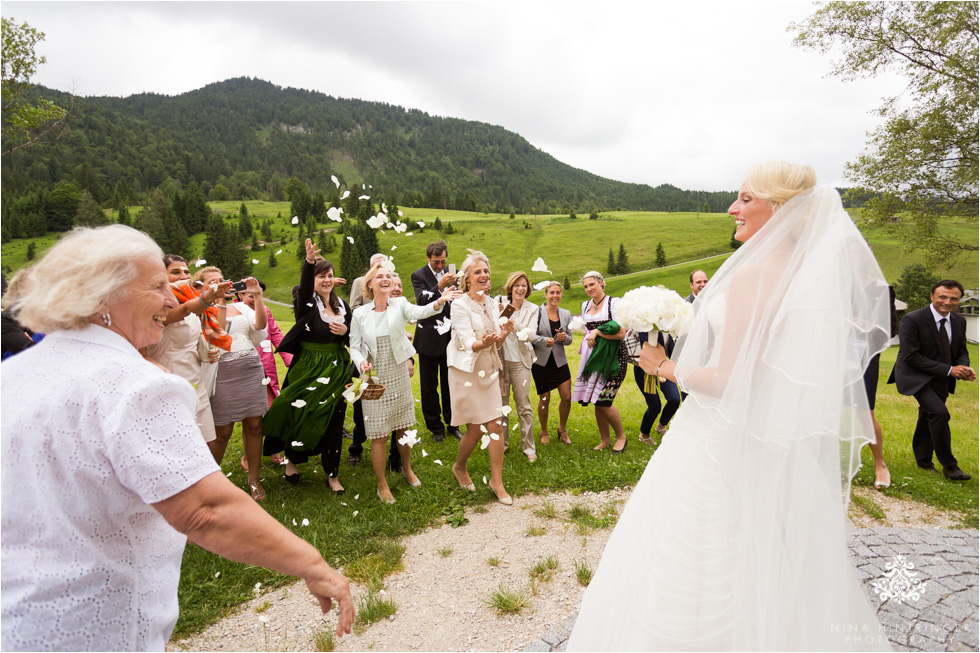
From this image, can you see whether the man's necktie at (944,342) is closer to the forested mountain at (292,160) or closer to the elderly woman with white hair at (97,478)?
the elderly woman with white hair at (97,478)

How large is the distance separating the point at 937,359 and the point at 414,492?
723 centimetres

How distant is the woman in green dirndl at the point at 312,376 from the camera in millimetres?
5738

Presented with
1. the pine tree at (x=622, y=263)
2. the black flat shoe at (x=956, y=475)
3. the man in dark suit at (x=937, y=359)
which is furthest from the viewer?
the pine tree at (x=622, y=263)

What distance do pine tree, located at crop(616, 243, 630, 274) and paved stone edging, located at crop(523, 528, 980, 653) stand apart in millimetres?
48740

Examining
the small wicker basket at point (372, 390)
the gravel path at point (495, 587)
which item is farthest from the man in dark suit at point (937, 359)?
the small wicker basket at point (372, 390)

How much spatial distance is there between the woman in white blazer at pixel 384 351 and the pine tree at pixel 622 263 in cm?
4922

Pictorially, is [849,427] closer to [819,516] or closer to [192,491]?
[819,516]

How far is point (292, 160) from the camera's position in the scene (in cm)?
11825

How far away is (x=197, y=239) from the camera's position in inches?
2084

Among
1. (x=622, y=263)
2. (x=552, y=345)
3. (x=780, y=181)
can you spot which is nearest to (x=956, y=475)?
(x=552, y=345)

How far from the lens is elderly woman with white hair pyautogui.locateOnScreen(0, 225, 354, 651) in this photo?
1458 mm

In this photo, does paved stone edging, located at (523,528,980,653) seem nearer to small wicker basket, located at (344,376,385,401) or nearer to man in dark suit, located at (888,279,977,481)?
man in dark suit, located at (888,279,977,481)

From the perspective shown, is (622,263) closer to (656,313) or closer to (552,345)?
(552,345)

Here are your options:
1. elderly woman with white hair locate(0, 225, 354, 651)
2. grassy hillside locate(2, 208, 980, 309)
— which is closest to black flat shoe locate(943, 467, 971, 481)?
elderly woman with white hair locate(0, 225, 354, 651)
